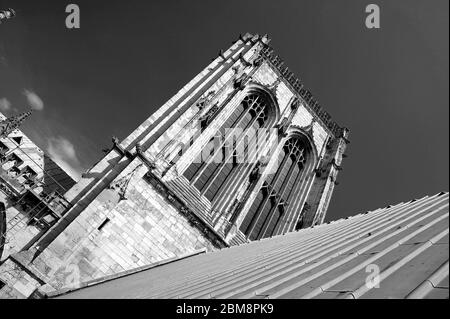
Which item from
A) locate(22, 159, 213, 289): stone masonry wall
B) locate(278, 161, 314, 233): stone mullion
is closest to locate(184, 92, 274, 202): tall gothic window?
locate(22, 159, 213, 289): stone masonry wall

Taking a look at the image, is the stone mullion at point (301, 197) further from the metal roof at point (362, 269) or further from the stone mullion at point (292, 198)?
the metal roof at point (362, 269)

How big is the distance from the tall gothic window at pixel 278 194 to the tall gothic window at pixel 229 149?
2.44 m

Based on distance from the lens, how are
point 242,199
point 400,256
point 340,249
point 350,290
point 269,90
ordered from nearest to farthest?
1. point 350,290
2. point 400,256
3. point 340,249
4. point 242,199
5. point 269,90

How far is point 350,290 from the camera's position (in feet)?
11.1

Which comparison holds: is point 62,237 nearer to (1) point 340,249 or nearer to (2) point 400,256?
(1) point 340,249

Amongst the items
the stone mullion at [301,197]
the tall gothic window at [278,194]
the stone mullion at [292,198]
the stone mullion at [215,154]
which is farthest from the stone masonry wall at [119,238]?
the stone mullion at [301,197]

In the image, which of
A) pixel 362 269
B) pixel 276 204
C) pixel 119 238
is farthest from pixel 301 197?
pixel 362 269

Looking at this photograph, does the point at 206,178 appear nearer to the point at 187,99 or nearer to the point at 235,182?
the point at 235,182

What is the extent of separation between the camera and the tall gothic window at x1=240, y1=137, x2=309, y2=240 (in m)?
19.3

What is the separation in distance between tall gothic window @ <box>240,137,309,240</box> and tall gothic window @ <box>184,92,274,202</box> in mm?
2437

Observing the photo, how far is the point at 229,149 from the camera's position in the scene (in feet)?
65.3

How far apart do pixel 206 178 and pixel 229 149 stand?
2758mm
